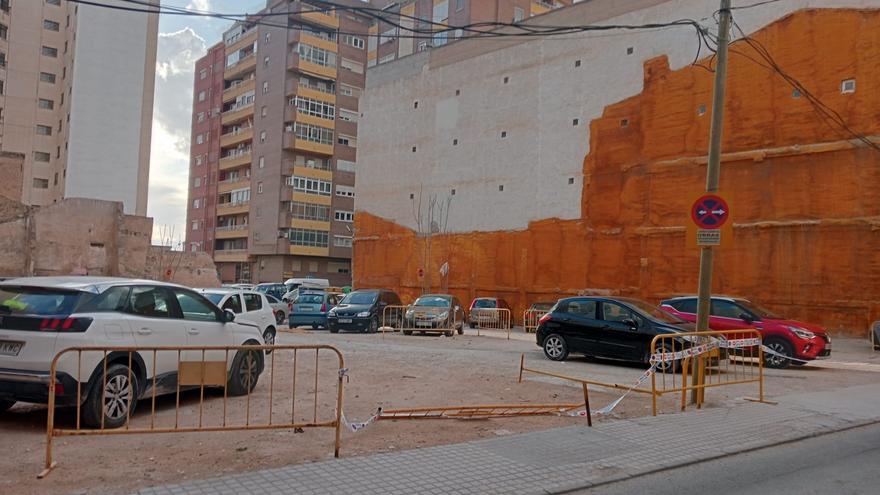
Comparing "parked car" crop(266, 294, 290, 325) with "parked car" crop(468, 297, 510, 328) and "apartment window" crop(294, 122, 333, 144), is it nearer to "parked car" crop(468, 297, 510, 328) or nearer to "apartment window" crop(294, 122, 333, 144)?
"parked car" crop(468, 297, 510, 328)

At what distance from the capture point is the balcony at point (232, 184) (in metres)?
64.7

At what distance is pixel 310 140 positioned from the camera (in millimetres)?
60500

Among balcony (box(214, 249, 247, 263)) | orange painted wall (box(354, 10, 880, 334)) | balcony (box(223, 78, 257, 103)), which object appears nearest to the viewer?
orange painted wall (box(354, 10, 880, 334))

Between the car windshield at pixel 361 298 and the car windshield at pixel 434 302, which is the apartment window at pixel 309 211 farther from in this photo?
the car windshield at pixel 434 302

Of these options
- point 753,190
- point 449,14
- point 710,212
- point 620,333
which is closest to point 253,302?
point 620,333

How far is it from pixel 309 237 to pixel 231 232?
36.5 feet

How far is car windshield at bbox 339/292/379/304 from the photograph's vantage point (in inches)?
905

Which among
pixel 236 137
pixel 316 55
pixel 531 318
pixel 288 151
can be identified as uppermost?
pixel 316 55

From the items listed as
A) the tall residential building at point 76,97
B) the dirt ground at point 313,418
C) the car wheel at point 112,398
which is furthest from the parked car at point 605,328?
the tall residential building at point 76,97

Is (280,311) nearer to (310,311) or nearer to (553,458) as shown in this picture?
(310,311)

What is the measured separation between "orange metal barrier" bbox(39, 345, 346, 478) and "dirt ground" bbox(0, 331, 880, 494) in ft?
0.19

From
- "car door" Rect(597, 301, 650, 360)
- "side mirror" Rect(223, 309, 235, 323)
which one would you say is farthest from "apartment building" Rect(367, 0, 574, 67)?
"side mirror" Rect(223, 309, 235, 323)

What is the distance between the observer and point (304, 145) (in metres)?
59.9

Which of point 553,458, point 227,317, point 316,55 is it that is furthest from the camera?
point 316,55
